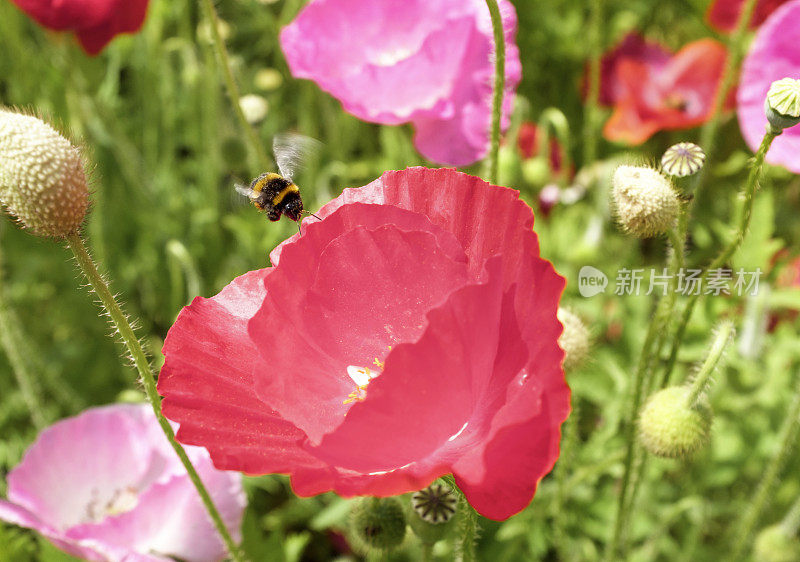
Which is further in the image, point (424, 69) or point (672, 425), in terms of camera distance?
point (424, 69)

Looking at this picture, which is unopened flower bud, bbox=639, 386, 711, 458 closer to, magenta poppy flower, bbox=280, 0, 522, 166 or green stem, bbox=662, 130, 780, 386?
green stem, bbox=662, 130, 780, 386

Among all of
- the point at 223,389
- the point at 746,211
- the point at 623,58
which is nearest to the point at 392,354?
the point at 223,389

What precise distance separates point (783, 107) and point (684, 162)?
4.8 inches

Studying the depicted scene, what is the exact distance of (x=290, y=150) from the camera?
1.50 meters

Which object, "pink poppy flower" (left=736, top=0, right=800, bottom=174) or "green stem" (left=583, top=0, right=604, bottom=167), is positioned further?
"green stem" (left=583, top=0, right=604, bottom=167)

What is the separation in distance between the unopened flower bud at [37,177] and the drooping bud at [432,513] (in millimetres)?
585

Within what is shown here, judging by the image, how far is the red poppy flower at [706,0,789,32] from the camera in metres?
2.46

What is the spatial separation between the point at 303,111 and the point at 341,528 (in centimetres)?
137

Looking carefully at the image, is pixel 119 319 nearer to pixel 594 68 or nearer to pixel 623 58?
pixel 594 68

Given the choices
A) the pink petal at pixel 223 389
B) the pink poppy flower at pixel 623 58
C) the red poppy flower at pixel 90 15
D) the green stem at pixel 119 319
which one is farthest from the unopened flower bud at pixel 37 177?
the pink poppy flower at pixel 623 58

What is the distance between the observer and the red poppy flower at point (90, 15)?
1803 millimetres

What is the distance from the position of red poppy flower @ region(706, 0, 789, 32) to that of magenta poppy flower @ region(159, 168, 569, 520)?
191 centimetres

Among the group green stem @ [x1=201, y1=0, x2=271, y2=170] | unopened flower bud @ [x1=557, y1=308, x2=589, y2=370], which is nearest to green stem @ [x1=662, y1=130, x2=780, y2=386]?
unopened flower bud @ [x1=557, y1=308, x2=589, y2=370]

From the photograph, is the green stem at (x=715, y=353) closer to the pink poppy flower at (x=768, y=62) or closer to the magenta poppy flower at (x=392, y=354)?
the magenta poppy flower at (x=392, y=354)
